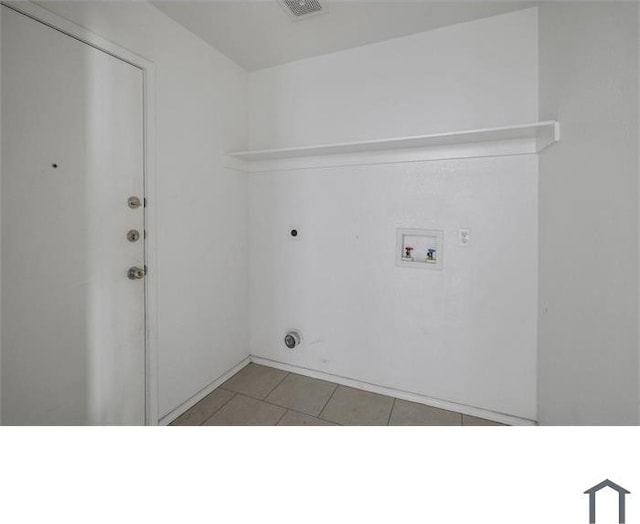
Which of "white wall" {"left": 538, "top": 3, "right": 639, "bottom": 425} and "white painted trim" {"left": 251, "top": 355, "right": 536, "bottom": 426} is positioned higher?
"white wall" {"left": 538, "top": 3, "right": 639, "bottom": 425}

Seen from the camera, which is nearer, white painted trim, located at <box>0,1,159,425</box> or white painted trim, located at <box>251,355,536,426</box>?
white painted trim, located at <box>0,1,159,425</box>

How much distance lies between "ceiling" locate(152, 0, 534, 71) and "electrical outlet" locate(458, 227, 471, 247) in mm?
1203

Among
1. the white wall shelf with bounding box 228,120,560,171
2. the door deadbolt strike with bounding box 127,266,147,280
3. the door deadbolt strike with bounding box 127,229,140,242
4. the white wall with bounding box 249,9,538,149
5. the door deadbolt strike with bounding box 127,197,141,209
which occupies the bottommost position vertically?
the door deadbolt strike with bounding box 127,266,147,280

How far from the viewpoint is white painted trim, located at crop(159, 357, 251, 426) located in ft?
5.28

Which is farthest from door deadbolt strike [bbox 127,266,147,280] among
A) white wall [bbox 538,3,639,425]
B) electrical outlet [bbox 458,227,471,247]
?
white wall [bbox 538,3,639,425]

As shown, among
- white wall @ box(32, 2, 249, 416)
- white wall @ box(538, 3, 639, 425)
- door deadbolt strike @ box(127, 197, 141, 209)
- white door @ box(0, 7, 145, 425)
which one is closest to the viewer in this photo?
white wall @ box(538, 3, 639, 425)

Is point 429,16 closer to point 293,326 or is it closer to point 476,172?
point 476,172

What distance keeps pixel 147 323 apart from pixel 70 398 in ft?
1.40

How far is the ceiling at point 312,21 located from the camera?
1.48 meters

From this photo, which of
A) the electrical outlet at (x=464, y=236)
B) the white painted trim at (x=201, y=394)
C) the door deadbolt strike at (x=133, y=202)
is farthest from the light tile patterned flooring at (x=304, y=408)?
the door deadbolt strike at (x=133, y=202)

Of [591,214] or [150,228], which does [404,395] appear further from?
[150,228]

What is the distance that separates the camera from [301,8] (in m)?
1.50

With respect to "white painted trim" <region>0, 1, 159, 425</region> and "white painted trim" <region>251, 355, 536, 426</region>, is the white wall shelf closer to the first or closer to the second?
"white painted trim" <region>0, 1, 159, 425</region>

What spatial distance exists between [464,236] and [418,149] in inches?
23.9
